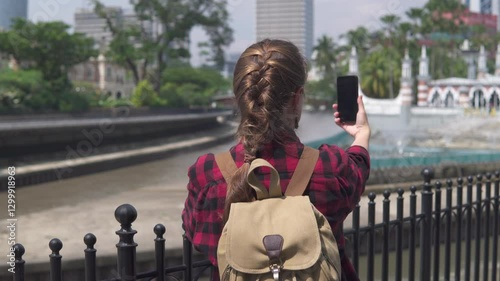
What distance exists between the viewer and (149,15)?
49.8 m

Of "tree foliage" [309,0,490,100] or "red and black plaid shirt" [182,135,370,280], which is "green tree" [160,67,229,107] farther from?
"red and black plaid shirt" [182,135,370,280]

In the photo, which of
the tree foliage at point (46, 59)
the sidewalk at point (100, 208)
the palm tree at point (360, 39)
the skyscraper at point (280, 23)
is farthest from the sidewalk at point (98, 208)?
the palm tree at point (360, 39)

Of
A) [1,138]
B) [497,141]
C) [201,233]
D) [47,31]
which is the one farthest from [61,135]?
[201,233]

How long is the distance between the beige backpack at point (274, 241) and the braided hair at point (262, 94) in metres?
0.05

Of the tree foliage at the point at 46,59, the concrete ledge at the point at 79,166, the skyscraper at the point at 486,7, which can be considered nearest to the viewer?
the concrete ledge at the point at 79,166

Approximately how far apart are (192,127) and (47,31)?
1087 centimetres

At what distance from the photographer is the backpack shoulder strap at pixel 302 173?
2002 mm

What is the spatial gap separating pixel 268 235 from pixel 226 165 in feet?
0.94

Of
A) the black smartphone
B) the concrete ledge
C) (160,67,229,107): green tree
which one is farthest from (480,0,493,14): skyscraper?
the black smartphone

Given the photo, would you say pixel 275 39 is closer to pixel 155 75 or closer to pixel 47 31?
pixel 47 31

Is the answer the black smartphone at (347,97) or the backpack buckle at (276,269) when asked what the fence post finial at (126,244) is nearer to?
the backpack buckle at (276,269)

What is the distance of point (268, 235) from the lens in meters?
1.89

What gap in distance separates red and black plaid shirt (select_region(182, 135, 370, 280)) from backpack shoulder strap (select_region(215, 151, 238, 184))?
12mm

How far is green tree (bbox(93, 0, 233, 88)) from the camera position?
4706cm
